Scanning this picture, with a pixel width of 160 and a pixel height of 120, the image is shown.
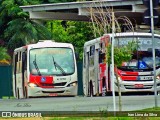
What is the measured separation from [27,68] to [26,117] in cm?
1575

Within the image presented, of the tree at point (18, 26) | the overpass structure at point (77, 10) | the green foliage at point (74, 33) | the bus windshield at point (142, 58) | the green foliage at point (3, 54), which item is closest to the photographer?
the bus windshield at point (142, 58)

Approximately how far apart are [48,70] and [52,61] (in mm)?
504

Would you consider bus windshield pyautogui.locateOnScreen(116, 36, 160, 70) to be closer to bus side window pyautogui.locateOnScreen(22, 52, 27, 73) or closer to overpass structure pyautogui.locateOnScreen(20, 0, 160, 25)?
overpass structure pyautogui.locateOnScreen(20, 0, 160, 25)

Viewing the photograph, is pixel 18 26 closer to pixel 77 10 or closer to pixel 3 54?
pixel 3 54

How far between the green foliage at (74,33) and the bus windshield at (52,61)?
1580 centimetres

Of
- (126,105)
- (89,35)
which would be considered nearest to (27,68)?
(126,105)

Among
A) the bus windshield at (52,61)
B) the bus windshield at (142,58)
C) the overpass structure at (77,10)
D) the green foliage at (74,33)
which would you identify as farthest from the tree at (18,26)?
the bus windshield at (142,58)

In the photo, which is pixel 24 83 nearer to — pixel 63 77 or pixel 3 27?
pixel 63 77

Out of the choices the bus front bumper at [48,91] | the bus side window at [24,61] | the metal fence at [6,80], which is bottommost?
the metal fence at [6,80]

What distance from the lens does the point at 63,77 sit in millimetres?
31453

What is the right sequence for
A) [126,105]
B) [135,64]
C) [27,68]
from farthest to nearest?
[27,68]
[135,64]
[126,105]

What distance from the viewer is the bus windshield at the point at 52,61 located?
31.7 m

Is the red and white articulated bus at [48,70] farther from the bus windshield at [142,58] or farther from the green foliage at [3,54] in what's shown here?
the green foliage at [3,54]

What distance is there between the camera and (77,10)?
37.9 m
